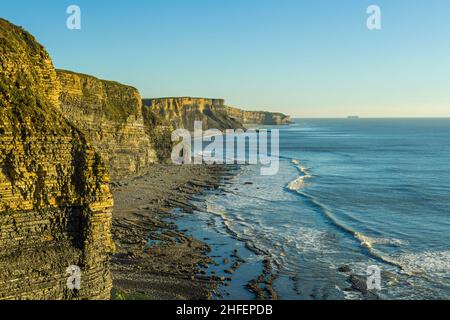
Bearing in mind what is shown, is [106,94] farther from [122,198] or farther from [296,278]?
[296,278]

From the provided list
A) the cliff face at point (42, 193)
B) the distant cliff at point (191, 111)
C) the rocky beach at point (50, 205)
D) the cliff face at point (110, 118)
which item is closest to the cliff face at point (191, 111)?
the distant cliff at point (191, 111)

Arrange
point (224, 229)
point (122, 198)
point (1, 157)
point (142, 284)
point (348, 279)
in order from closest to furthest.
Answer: point (1, 157)
point (142, 284)
point (348, 279)
point (224, 229)
point (122, 198)

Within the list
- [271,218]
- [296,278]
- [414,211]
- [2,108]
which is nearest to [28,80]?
[2,108]

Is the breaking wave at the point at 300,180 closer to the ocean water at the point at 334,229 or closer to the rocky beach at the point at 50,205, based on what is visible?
the ocean water at the point at 334,229

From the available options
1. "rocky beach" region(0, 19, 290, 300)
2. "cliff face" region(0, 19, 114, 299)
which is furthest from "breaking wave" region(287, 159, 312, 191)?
"cliff face" region(0, 19, 114, 299)

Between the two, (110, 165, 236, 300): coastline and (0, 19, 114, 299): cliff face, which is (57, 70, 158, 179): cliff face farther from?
(0, 19, 114, 299): cliff face
